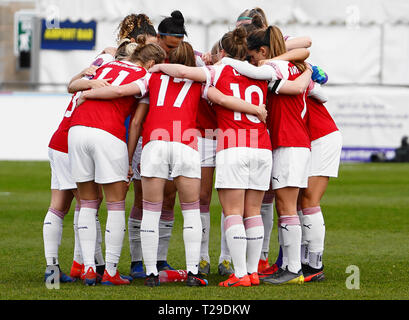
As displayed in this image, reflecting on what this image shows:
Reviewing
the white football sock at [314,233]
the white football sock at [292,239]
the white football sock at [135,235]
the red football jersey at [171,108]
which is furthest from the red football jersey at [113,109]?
the white football sock at [314,233]

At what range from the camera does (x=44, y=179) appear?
18.0m

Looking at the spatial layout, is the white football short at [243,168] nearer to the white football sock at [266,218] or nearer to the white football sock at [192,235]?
the white football sock at [192,235]

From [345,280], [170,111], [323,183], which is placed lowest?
[345,280]

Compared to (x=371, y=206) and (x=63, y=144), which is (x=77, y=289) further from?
(x=371, y=206)

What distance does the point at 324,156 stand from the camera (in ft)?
24.0

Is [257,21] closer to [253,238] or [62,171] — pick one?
[253,238]

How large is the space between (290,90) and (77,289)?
224 cm

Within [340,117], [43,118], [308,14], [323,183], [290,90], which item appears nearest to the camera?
[290,90]

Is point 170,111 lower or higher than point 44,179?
higher

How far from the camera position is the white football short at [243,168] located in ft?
21.8

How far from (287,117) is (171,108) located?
97 centimetres

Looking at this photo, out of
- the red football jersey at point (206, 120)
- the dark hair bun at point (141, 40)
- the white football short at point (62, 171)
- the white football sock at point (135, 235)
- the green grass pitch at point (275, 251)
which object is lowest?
the green grass pitch at point (275, 251)

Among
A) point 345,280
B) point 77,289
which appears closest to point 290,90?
point 345,280
